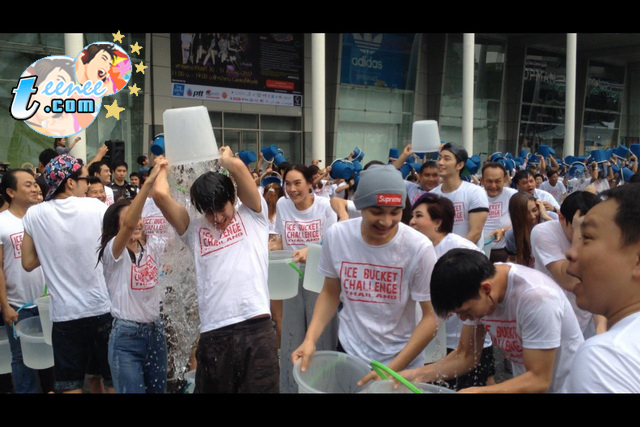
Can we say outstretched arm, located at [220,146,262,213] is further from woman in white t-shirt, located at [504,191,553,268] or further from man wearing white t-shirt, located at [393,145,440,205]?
man wearing white t-shirt, located at [393,145,440,205]

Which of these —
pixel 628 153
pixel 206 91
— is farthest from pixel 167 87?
pixel 628 153

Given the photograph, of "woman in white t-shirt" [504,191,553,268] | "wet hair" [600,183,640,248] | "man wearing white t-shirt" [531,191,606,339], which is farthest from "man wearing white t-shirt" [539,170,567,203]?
"wet hair" [600,183,640,248]

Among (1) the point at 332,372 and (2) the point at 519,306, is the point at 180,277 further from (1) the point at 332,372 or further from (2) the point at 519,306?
(2) the point at 519,306

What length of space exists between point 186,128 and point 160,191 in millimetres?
396

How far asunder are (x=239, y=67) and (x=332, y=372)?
1662cm

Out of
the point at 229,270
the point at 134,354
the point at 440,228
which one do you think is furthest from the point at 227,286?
the point at 440,228

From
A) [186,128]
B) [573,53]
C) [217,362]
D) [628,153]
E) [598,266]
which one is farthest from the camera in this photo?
[573,53]

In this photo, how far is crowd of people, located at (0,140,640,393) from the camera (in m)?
1.30

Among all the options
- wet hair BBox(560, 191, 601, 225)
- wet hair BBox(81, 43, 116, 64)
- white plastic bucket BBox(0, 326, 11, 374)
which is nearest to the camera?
wet hair BBox(560, 191, 601, 225)

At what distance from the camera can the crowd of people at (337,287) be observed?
130cm

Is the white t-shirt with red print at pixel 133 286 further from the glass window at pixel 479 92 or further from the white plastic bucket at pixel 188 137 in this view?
the glass window at pixel 479 92

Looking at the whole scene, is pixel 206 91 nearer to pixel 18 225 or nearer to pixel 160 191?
pixel 18 225

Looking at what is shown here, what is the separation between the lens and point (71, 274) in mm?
3912
